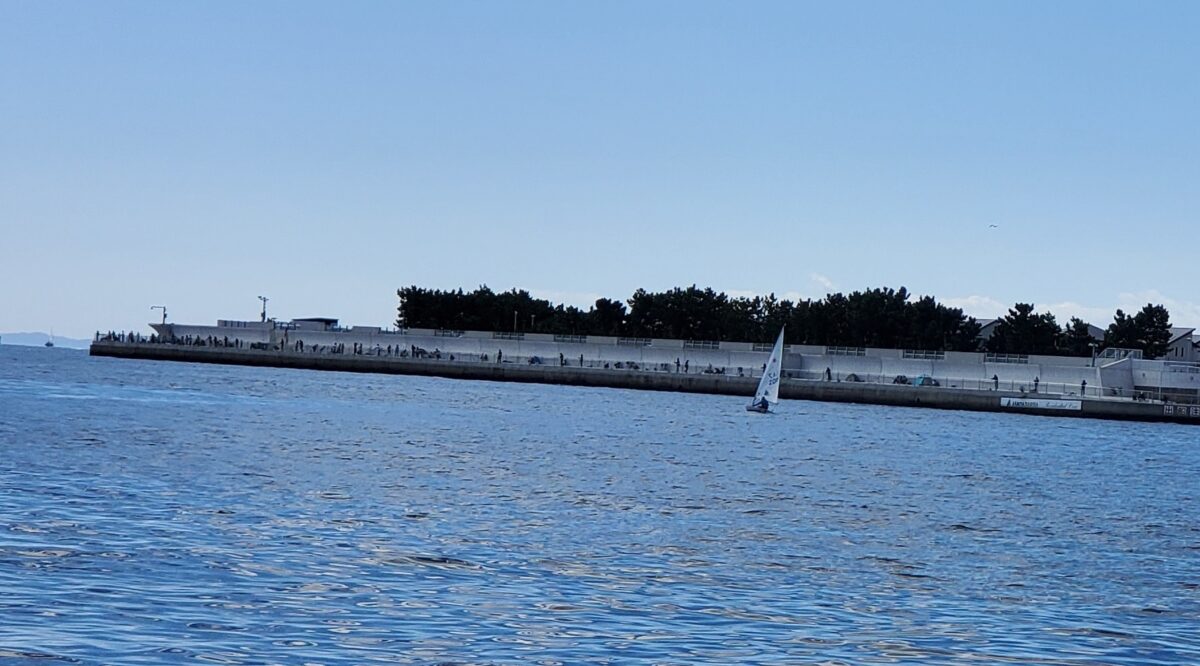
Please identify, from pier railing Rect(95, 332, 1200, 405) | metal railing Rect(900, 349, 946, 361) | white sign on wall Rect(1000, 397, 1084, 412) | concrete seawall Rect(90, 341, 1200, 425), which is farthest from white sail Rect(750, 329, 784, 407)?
metal railing Rect(900, 349, 946, 361)

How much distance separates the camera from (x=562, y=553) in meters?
25.8

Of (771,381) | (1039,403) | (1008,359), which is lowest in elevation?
(1039,403)

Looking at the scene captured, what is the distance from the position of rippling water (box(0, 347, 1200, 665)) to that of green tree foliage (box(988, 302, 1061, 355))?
415 ft

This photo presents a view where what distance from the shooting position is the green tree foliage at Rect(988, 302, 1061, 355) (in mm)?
181375

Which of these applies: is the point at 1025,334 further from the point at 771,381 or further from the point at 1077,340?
the point at 771,381

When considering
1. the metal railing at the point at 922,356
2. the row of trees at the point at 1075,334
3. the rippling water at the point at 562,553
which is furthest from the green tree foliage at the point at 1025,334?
the rippling water at the point at 562,553

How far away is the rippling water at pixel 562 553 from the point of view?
18.1m

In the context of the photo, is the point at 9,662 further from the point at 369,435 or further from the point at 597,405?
the point at 597,405

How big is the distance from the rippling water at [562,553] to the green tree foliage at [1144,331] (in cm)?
13079

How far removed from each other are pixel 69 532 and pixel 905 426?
241ft

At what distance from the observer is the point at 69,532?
25.1 m

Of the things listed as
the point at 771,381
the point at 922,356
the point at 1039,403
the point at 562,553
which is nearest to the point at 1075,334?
the point at 922,356

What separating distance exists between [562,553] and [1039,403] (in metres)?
107

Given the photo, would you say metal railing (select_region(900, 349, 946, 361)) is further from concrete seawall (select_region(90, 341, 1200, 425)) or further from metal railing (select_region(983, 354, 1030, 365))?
concrete seawall (select_region(90, 341, 1200, 425))
